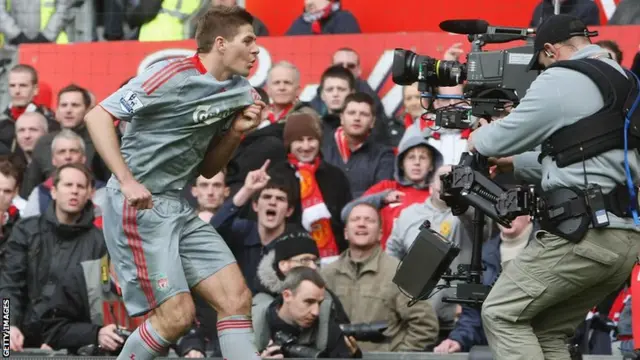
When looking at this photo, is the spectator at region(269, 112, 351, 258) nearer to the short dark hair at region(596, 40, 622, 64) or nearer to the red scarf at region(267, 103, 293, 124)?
the red scarf at region(267, 103, 293, 124)

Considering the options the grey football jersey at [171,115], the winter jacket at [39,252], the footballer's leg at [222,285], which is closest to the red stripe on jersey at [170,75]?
the grey football jersey at [171,115]

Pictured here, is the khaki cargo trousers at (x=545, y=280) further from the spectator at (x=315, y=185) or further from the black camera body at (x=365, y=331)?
the spectator at (x=315, y=185)

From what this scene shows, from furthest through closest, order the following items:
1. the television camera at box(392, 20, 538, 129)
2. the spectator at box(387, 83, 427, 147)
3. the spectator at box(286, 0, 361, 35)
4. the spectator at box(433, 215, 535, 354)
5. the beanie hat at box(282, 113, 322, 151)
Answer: the spectator at box(286, 0, 361, 35) → the spectator at box(387, 83, 427, 147) → the beanie hat at box(282, 113, 322, 151) → the spectator at box(433, 215, 535, 354) → the television camera at box(392, 20, 538, 129)

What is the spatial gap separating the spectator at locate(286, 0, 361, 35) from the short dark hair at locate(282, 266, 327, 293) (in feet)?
12.0

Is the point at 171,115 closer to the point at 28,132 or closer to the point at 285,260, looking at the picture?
the point at 285,260

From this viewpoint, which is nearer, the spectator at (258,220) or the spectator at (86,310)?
the spectator at (86,310)

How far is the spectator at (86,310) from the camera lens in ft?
32.6

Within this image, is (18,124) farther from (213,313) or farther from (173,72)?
(173,72)

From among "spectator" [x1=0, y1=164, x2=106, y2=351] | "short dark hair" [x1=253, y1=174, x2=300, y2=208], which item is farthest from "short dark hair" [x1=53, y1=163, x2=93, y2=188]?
"short dark hair" [x1=253, y1=174, x2=300, y2=208]

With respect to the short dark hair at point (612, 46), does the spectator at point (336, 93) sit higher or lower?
lower

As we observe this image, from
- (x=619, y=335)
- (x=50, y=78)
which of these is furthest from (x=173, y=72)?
(x=50, y=78)

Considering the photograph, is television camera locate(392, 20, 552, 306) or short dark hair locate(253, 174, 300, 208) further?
short dark hair locate(253, 174, 300, 208)

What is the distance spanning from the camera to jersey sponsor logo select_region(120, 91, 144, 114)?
24.7ft

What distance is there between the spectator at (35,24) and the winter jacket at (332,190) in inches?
135
